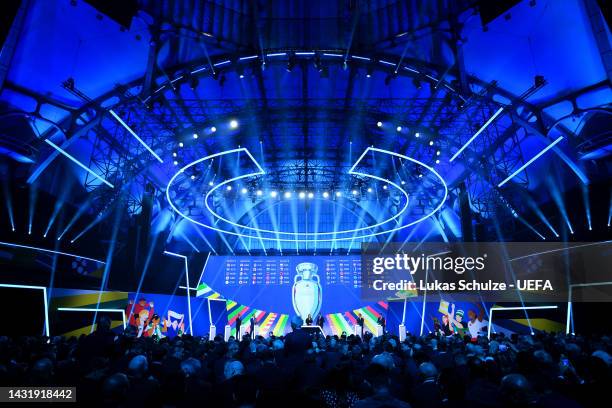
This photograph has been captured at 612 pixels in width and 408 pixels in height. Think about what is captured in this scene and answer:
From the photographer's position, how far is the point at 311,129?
2472 cm

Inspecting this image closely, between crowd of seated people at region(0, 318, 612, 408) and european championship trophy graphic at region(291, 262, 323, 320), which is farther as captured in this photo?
european championship trophy graphic at region(291, 262, 323, 320)

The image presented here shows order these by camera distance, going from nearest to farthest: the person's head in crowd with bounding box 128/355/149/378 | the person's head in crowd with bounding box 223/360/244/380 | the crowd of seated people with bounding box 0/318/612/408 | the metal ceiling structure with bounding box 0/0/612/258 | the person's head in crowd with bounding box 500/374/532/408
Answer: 1. the person's head in crowd with bounding box 500/374/532/408
2. the crowd of seated people with bounding box 0/318/612/408
3. the person's head in crowd with bounding box 223/360/244/380
4. the person's head in crowd with bounding box 128/355/149/378
5. the metal ceiling structure with bounding box 0/0/612/258

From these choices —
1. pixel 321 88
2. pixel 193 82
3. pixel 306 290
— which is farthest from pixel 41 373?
pixel 306 290

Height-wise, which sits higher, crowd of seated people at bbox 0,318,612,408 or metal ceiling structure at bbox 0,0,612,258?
metal ceiling structure at bbox 0,0,612,258

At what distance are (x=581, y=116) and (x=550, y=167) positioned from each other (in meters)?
3.10

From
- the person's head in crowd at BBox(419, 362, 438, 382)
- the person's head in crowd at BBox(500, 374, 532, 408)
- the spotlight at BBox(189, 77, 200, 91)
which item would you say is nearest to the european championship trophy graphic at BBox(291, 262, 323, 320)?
the spotlight at BBox(189, 77, 200, 91)

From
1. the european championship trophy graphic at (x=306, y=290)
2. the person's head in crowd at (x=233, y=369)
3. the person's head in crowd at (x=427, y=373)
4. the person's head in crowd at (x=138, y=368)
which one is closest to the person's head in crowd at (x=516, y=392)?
the person's head in crowd at (x=427, y=373)

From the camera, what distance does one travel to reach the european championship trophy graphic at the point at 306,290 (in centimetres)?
2658

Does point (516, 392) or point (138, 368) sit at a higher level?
point (516, 392)

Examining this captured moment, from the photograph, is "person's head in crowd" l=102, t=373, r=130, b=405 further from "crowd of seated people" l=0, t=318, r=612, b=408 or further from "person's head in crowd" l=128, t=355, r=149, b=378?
"person's head in crowd" l=128, t=355, r=149, b=378

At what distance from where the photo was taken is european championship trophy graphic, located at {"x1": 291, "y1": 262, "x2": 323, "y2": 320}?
2658 centimetres

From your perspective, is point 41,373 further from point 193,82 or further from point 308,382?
point 193,82

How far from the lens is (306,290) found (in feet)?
87.8

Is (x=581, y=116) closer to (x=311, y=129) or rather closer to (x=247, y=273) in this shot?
(x=311, y=129)
